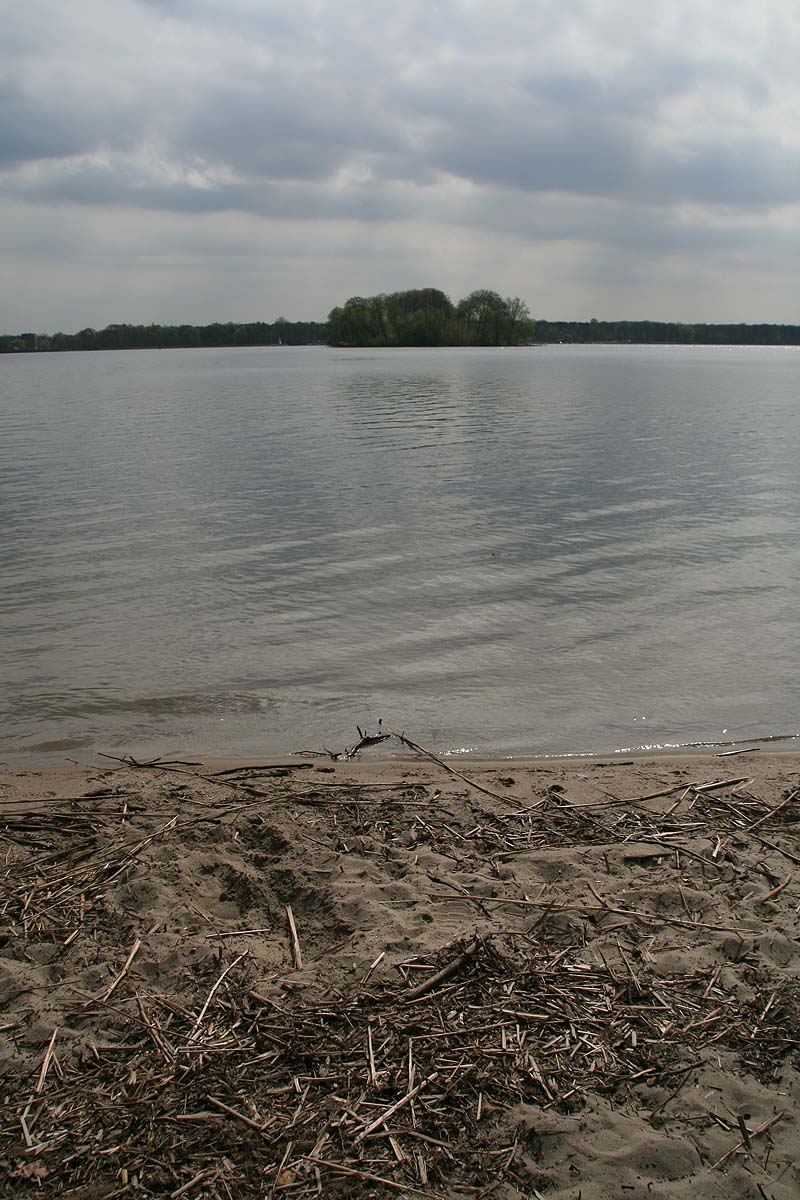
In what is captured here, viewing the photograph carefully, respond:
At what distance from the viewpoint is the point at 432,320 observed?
6230 inches

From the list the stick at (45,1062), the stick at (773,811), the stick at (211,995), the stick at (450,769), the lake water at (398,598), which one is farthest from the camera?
the lake water at (398,598)

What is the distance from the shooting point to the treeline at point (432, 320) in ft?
529

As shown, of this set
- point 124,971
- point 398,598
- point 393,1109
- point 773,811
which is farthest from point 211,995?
point 398,598

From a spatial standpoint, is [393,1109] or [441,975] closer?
[393,1109]

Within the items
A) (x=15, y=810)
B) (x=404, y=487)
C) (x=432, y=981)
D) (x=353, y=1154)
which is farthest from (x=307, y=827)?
(x=404, y=487)

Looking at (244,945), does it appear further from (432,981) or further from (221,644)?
(221,644)

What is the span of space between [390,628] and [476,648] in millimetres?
1116

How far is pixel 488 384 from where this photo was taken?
57938 millimetres

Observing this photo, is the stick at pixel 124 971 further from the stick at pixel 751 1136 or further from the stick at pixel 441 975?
the stick at pixel 751 1136

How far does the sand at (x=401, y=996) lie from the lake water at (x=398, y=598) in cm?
170

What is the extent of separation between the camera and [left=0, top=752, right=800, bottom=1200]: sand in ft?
8.55

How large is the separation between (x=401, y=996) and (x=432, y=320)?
165 m

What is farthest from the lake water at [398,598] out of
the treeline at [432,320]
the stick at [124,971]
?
the treeline at [432,320]

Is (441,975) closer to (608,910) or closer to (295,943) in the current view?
(295,943)
